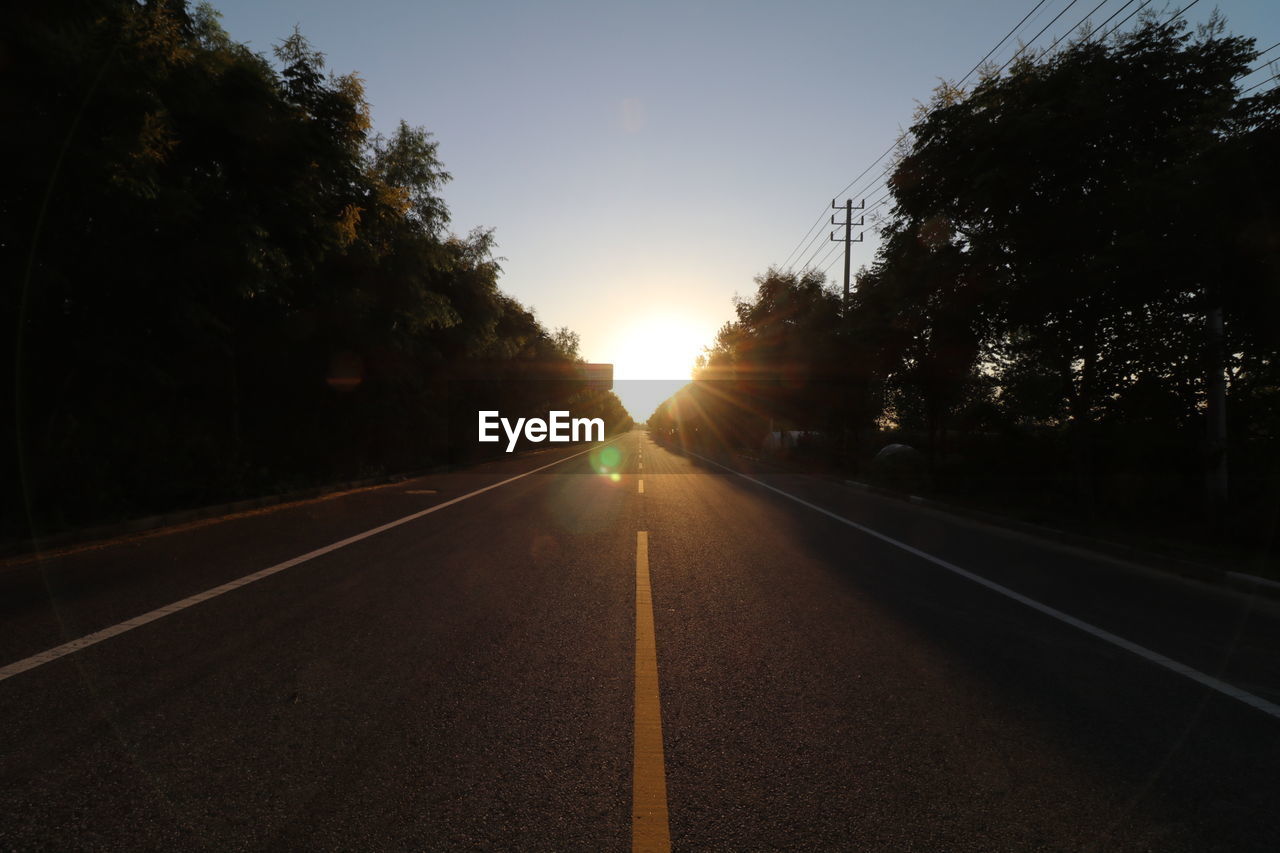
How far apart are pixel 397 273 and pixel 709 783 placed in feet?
66.0

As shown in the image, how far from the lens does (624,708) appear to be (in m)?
3.72

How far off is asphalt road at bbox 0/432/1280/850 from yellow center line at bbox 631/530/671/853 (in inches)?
0.6

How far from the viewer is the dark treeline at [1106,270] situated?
29.7 ft

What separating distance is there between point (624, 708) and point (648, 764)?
64cm

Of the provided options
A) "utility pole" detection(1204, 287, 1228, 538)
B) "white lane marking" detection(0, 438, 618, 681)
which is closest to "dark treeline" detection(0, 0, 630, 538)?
"white lane marking" detection(0, 438, 618, 681)

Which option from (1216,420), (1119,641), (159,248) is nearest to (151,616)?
(1119,641)

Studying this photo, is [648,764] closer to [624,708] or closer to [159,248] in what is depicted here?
[624,708]

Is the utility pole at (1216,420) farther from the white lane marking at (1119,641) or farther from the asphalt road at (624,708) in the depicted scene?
the white lane marking at (1119,641)

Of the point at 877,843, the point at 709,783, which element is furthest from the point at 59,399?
the point at 877,843

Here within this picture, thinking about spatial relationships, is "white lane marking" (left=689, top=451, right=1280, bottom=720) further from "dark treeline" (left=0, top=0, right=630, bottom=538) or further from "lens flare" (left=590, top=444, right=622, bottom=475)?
"lens flare" (left=590, top=444, right=622, bottom=475)

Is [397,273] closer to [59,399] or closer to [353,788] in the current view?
[59,399]

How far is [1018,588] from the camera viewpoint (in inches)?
275

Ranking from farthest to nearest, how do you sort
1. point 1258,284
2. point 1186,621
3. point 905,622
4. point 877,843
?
point 1258,284 → point 1186,621 → point 905,622 → point 877,843

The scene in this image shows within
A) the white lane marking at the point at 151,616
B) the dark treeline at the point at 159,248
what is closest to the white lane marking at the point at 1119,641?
the white lane marking at the point at 151,616
